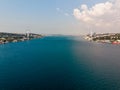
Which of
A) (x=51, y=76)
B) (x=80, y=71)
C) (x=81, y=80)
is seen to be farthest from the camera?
(x=80, y=71)

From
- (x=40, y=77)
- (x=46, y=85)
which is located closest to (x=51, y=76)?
(x=40, y=77)

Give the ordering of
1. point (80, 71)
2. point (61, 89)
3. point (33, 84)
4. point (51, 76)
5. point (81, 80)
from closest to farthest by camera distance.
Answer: point (61, 89) → point (33, 84) → point (81, 80) → point (51, 76) → point (80, 71)

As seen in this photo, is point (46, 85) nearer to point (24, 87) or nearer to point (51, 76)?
point (24, 87)

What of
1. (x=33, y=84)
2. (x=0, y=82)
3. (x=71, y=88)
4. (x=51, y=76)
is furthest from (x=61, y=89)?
(x=0, y=82)

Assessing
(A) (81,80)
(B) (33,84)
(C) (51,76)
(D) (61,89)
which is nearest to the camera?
(D) (61,89)

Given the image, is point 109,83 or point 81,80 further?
point 81,80

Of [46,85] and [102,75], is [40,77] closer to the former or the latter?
[46,85]

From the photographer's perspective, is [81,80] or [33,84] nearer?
[33,84]

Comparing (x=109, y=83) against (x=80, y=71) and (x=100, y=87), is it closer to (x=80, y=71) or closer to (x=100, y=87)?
(x=100, y=87)
